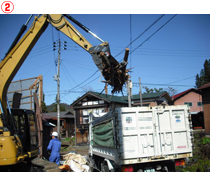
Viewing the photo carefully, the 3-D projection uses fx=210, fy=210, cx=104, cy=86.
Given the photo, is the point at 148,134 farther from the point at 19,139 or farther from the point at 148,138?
the point at 19,139

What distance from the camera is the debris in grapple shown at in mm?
7191

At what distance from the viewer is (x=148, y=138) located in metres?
6.45

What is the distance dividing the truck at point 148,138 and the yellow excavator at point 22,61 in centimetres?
154

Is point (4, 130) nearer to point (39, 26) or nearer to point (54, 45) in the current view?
point (39, 26)

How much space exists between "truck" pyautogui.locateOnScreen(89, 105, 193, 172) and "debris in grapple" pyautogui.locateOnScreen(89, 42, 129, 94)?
1.37 meters

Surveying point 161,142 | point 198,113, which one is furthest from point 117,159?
point 198,113

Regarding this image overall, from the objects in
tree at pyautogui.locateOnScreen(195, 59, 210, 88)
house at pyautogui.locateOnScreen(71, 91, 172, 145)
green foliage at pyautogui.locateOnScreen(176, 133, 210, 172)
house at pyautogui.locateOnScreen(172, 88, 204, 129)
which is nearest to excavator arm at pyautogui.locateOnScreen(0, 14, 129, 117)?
green foliage at pyautogui.locateOnScreen(176, 133, 210, 172)

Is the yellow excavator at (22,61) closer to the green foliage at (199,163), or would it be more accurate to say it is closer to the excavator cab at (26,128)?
the excavator cab at (26,128)

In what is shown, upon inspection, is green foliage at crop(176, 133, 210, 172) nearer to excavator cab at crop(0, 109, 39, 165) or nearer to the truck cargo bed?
the truck cargo bed

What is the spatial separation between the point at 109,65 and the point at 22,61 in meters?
3.34

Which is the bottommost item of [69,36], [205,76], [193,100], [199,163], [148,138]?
[199,163]

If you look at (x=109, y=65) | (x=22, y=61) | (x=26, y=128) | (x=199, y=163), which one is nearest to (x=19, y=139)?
(x=26, y=128)

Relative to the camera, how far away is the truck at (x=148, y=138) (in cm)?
622

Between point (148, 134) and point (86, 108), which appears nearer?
point (148, 134)
